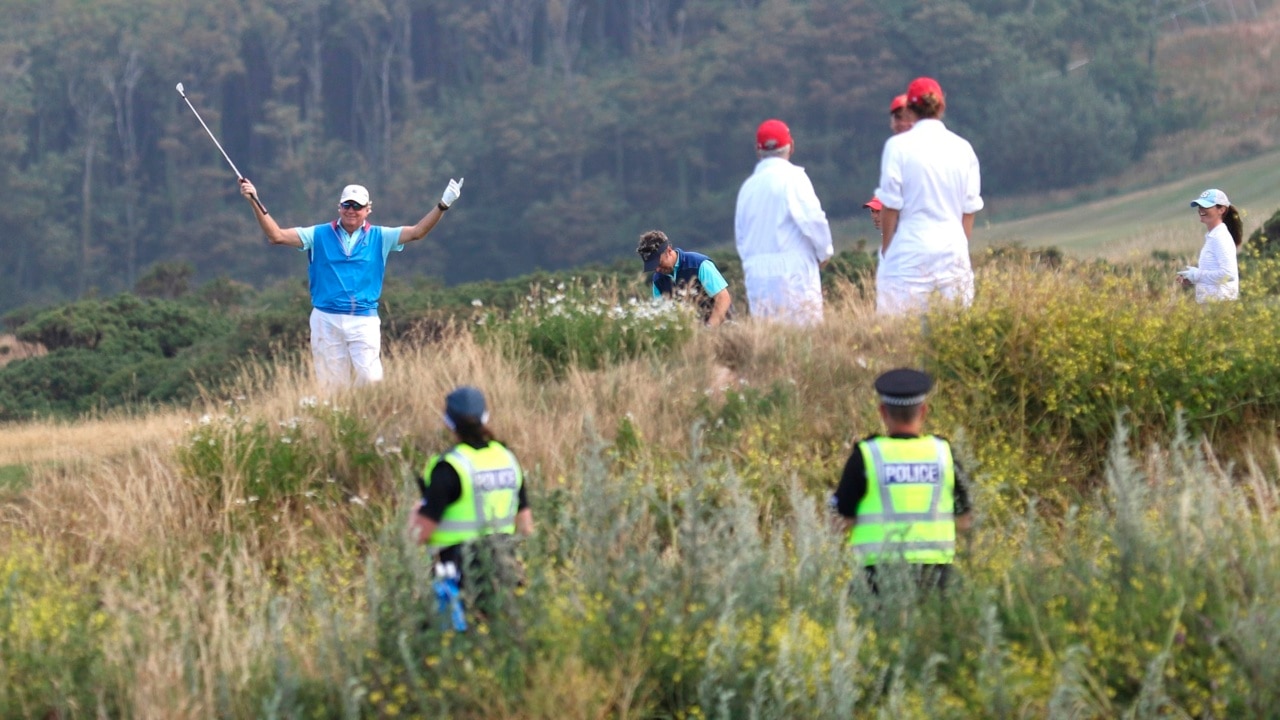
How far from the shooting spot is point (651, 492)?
25.8 ft

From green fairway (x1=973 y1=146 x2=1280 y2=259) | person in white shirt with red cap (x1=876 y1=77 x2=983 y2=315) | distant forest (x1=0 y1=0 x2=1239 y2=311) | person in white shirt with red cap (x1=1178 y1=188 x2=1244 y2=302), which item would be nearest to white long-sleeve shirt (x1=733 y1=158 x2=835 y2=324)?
person in white shirt with red cap (x1=876 y1=77 x2=983 y2=315)

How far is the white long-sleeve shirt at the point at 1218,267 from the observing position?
11.7 meters

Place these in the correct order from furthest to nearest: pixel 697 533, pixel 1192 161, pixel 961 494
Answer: pixel 1192 161, pixel 961 494, pixel 697 533

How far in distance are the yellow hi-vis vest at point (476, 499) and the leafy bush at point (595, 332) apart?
4.24 meters

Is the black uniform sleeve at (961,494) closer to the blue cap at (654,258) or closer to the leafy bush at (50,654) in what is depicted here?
the leafy bush at (50,654)

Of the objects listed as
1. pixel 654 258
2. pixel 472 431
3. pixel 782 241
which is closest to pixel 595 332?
pixel 654 258

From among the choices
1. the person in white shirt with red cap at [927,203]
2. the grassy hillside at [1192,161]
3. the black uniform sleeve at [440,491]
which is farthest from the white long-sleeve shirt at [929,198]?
the grassy hillside at [1192,161]

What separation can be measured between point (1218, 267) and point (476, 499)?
6397 millimetres

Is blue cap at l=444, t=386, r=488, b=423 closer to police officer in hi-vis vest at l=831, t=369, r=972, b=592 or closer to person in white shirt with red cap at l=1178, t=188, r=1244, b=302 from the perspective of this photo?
police officer in hi-vis vest at l=831, t=369, r=972, b=592

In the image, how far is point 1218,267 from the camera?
11.8 m

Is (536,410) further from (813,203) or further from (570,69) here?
(570,69)

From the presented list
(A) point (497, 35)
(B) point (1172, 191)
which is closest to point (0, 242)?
(A) point (497, 35)

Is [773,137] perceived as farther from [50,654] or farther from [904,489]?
[50,654]

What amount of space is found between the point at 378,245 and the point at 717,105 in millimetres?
66987
